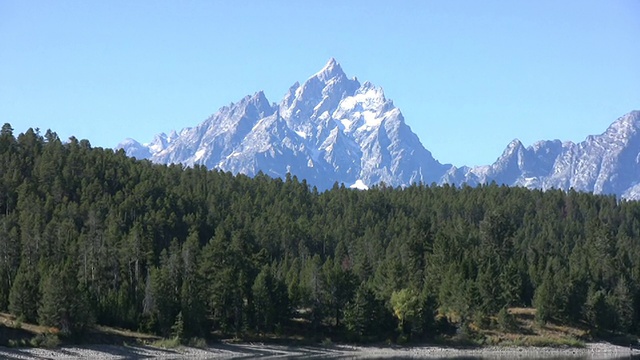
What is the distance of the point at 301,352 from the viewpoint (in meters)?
123

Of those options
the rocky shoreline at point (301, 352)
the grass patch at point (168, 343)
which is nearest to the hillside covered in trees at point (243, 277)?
the grass patch at point (168, 343)

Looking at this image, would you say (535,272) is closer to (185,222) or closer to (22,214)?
(185,222)

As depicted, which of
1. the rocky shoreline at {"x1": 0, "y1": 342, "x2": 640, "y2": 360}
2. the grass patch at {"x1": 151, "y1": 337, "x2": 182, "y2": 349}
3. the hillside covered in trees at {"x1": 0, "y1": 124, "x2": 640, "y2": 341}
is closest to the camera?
the rocky shoreline at {"x1": 0, "y1": 342, "x2": 640, "y2": 360}

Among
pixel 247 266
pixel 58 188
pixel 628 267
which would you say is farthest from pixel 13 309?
pixel 628 267

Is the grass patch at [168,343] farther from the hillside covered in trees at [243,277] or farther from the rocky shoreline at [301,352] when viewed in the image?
the hillside covered in trees at [243,277]

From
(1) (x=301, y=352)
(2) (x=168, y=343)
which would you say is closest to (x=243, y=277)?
(1) (x=301, y=352)

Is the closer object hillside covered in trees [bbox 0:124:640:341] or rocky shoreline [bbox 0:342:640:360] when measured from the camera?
rocky shoreline [bbox 0:342:640:360]

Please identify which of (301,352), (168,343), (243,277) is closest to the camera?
(168,343)

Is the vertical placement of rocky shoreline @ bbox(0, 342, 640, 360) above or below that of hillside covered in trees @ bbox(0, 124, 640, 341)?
below

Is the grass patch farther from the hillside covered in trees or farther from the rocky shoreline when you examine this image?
the hillside covered in trees

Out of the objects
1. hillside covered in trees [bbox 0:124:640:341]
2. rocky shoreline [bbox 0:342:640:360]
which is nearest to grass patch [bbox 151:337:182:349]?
rocky shoreline [bbox 0:342:640:360]

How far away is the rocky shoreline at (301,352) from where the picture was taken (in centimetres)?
10850

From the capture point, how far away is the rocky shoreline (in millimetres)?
108500

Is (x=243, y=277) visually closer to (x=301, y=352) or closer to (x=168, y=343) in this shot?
(x=301, y=352)
